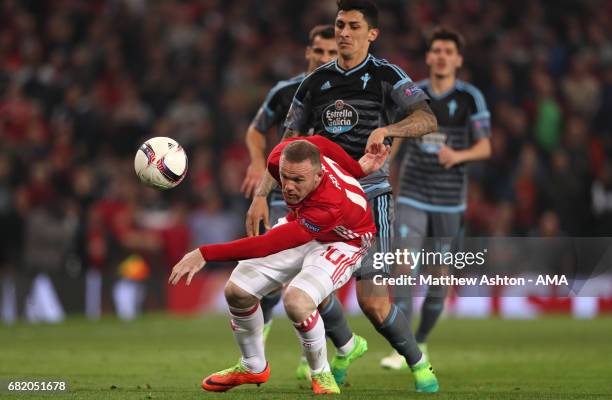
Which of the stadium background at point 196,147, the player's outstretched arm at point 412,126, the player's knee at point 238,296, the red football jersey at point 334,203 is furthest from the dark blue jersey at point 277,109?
the stadium background at point 196,147

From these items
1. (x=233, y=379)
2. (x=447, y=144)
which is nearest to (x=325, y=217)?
(x=233, y=379)

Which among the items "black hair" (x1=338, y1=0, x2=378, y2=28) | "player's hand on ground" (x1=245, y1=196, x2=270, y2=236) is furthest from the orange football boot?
"black hair" (x1=338, y1=0, x2=378, y2=28)

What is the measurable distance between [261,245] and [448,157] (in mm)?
3033

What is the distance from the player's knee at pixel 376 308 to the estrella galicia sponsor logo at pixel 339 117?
1.14 m

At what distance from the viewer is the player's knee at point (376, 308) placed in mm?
7305

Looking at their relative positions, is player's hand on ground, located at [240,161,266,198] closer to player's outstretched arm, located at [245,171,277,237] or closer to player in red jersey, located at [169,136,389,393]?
player's outstretched arm, located at [245,171,277,237]

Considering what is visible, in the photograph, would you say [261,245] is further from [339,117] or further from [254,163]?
[254,163]

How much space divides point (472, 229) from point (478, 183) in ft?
2.95

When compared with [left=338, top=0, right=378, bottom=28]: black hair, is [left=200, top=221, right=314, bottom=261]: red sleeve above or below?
below

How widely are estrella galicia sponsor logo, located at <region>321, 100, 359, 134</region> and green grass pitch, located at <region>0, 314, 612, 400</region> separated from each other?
169cm

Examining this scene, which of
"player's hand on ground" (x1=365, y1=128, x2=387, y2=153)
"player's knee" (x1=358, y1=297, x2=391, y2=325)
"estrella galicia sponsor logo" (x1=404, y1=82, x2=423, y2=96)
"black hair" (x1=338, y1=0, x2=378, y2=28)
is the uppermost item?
"black hair" (x1=338, y1=0, x2=378, y2=28)

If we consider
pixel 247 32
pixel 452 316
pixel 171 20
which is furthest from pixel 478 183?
pixel 171 20

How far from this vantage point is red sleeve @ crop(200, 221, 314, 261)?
Result: 6641 millimetres

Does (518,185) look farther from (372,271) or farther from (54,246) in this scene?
(372,271)
